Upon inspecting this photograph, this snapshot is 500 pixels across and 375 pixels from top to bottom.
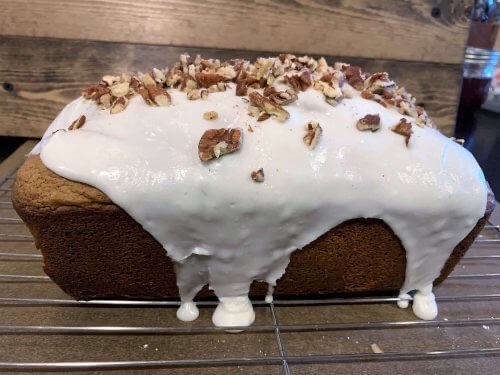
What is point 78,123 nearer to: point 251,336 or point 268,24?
point 251,336

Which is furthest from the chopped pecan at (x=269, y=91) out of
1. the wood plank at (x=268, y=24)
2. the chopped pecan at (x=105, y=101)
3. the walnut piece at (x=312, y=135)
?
the wood plank at (x=268, y=24)

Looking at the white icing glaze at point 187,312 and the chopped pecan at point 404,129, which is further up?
the chopped pecan at point 404,129

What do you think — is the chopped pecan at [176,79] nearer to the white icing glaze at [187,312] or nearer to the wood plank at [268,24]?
the white icing glaze at [187,312]

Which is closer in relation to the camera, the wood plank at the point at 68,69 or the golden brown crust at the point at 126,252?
the golden brown crust at the point at 126,252

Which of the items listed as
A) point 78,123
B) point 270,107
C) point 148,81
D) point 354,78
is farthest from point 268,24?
point 78,123

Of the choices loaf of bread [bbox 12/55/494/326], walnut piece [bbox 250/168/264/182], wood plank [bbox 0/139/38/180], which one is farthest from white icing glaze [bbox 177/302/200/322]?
wood plank [bbox 0/139/38/180]

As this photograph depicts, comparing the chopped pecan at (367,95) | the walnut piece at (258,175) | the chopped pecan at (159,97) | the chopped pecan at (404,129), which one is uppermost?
the chopped pecan at (159,97)

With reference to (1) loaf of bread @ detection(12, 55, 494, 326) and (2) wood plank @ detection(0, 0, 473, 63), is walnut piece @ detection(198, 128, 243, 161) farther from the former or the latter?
(2) wood plank @ detection(0, 0, 473, 63)

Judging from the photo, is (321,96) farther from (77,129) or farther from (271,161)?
(77,129)

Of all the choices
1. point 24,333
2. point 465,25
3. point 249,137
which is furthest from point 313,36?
point 24,333

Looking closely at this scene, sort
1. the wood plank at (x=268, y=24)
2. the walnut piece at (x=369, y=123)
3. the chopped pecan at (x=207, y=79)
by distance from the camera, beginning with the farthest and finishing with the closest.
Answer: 1. the wood plank at (x=268, y=24)
2. the chopped pecan at (x=207, y=79)
3. the walnut piece at (x=369, y=123)
